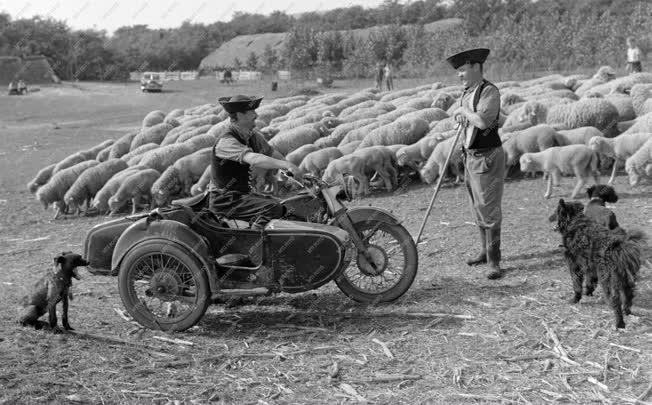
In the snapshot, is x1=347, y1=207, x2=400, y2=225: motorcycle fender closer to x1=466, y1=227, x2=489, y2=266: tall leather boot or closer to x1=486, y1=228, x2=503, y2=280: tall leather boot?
x1=486, y1=228, x2=503, y2=280: tall leather boot

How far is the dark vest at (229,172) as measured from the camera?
6363 mm

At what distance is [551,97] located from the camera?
15.7 metres

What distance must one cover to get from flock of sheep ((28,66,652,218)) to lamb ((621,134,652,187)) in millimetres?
15

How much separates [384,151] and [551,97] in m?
4.93

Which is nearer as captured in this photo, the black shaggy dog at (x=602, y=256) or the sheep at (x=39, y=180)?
the black shaggy dog at (x=602, y=256)

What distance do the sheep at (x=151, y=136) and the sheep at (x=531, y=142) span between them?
30.1 feet

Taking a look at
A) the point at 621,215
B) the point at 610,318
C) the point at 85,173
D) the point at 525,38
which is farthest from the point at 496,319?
the point at 525,38

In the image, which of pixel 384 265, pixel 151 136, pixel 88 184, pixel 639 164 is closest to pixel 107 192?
pixel 88 184

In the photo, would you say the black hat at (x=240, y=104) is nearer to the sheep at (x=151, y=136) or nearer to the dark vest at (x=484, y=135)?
the dark vest at (x=484, y=135)

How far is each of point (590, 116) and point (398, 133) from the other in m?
3.60

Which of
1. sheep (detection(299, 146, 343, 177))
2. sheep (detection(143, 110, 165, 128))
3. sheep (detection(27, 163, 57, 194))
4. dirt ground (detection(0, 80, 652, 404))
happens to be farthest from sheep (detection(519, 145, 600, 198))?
sheep (detection(143, 110, 165, 128))

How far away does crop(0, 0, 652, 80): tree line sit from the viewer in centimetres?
3922

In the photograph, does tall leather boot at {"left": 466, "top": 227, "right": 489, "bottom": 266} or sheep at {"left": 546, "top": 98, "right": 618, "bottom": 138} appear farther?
sheep at {"left": 546, "top": 98, "right": 618, "bottom": 138}

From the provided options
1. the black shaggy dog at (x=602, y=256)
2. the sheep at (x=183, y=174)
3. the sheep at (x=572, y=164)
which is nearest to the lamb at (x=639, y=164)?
the sheep at (x=572, y=164)
